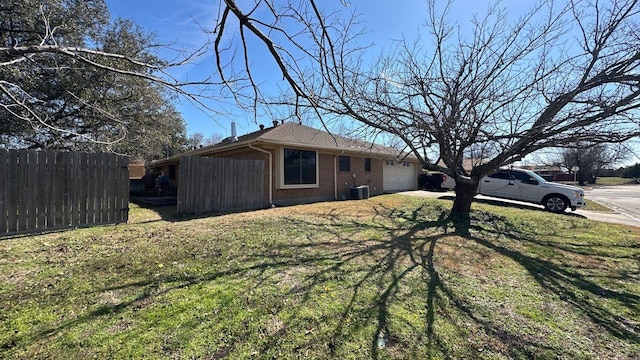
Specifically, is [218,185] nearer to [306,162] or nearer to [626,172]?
[306,162]

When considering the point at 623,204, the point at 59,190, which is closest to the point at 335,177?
the point at 59,190

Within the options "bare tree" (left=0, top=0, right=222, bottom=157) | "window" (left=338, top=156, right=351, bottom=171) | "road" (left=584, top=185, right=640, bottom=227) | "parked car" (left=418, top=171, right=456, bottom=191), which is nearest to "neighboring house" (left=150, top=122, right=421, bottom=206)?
"window" (left=338, top=156, right=351, bottom=171)

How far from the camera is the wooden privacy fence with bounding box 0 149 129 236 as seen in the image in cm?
546

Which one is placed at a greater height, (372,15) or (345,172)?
(372,15)

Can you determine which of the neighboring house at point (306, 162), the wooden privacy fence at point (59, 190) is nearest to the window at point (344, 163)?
the neighboring house at point (306, 162)

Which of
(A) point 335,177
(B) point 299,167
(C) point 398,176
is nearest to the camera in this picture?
(B) point 299,167

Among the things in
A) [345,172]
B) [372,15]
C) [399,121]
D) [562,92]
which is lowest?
[345,172]

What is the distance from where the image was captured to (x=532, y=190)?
1167cm

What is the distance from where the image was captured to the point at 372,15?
4.64 metres

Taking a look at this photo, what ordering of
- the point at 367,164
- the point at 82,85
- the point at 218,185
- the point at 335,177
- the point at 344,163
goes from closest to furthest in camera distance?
1. the point at 218,185
2. the point at 82,85
3. the point at 335,177
4. the point at 344,163
5. the point at 367,164

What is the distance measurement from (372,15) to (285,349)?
16.2ft

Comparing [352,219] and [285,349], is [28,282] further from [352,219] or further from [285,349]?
[352,219]

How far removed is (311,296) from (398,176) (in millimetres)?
15992

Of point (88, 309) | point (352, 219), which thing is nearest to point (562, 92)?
point (352, 219)
